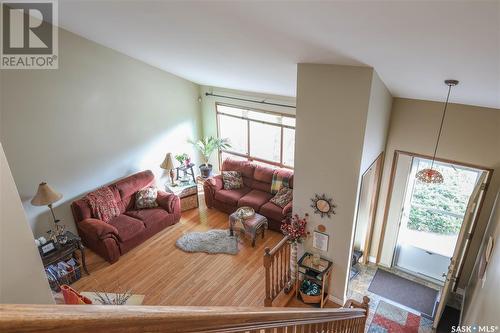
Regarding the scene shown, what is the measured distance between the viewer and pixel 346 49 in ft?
9.77

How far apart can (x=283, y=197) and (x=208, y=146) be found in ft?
7.40

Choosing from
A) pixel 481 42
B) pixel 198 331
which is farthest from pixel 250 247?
pixel 198 331

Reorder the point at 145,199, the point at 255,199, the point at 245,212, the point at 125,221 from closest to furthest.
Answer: the point at 125,221 < the point at 245,212 < the point at 145,199 < the point at 255,199

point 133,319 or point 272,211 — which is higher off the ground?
point 133,319

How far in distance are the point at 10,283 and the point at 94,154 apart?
15.7ft

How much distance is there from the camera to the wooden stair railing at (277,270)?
4.08m

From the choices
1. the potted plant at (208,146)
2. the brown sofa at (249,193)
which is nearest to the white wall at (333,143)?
the brown sofa at (249,193)

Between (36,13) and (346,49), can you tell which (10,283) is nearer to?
(346,49)

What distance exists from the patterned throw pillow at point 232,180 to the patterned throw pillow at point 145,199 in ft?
4.80

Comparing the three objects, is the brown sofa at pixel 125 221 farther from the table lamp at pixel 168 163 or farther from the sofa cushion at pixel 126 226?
the table lamp at pixel 168 163

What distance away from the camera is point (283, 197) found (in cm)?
607

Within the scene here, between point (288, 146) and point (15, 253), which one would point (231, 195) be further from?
point (15, 253)

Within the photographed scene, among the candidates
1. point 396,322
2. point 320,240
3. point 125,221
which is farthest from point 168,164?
point 396,322

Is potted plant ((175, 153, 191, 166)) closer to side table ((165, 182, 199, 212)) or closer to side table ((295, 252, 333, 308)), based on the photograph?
side table ((165, 182, 199, 212))
